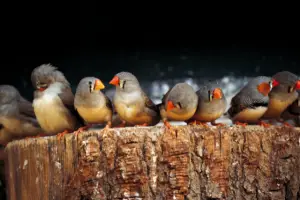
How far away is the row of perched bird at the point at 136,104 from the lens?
4830 millimetres

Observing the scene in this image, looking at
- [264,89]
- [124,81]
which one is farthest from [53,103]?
[264,89]

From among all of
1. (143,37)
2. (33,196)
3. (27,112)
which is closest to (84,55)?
(143,37)

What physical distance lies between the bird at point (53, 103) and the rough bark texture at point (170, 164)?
2.14 ft

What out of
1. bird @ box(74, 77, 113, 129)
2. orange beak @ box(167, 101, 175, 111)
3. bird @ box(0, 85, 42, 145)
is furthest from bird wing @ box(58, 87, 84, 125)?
orange beak @ box(167, 101, 175, 111)

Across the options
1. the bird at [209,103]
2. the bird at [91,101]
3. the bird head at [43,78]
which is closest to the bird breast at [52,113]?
the bird head at [43,78]

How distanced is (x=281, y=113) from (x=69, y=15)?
340 centimetres

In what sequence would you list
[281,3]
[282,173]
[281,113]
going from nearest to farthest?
[282,173], [281,113], [281,3]

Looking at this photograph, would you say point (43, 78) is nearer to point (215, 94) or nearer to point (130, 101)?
point (130, 101)

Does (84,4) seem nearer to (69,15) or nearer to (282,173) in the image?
(69,15)

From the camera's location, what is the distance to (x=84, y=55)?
293 inches

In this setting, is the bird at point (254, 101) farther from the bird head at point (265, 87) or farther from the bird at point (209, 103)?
the bird at point (209, 103)

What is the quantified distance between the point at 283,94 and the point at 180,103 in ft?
4.98

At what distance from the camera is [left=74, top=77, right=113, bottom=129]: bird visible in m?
4.86

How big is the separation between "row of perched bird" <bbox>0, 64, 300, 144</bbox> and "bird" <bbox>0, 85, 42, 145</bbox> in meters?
0.01
